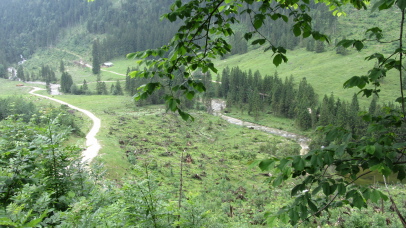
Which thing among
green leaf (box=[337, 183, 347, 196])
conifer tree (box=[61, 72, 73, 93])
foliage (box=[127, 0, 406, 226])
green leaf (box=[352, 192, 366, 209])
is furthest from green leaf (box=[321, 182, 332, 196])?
conifer tree (box=[61, 72, 73, 93])

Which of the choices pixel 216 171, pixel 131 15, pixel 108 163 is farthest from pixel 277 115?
pixel 131 15

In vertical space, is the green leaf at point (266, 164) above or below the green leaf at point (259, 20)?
below

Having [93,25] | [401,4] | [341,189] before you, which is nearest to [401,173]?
[341,189]

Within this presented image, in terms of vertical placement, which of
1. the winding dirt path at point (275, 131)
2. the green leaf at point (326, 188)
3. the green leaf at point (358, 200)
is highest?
the green leaf at point (326, 188)

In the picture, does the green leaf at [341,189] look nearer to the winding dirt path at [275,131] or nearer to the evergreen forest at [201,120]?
the evergreen forest at [201,120]

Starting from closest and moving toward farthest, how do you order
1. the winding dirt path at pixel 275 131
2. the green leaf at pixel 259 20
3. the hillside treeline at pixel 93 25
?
the green leaf at pixel 259 20
the winding dirt path at pixel 275 131
the hillside treeline at pixel 93 25

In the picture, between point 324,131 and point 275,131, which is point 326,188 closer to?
point 324,131

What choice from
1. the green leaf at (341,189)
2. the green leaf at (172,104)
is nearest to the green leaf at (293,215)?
the green leaf at (341,189)

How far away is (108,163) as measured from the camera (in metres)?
25.3

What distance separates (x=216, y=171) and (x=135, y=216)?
28.3 meters

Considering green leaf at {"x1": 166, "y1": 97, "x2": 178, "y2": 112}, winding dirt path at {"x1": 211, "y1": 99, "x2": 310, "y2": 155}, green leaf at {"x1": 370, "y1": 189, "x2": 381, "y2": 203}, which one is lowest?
winding dirt path at {"x1": 211, "y1": 99, "x2": 310, "y2": 155}

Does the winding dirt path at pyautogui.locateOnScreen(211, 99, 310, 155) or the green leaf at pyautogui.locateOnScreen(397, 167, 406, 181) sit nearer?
the green leaf at pyautogui.locateOnScreen(397, 167, 406, 181)

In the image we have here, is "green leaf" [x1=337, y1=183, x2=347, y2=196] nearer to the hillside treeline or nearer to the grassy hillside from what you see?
the grassy hillside

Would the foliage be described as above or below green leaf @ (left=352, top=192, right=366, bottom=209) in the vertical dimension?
above
